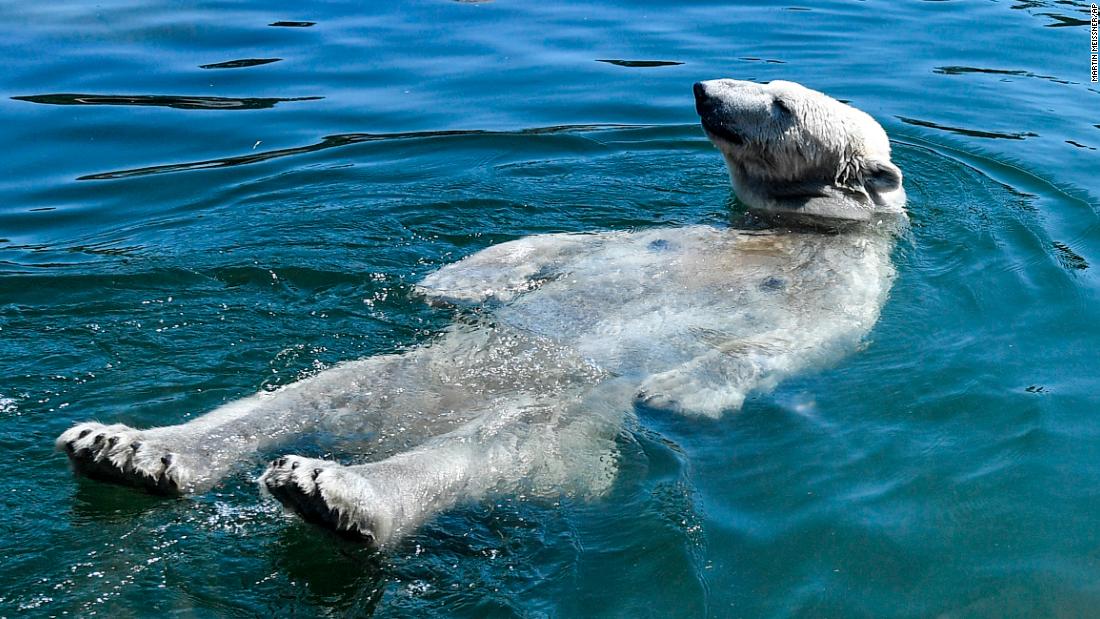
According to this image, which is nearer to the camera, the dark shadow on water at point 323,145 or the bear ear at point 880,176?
the bear ear at point 880,176

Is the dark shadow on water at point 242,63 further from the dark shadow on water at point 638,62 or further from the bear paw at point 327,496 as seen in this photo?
the bear paw at point 327,496

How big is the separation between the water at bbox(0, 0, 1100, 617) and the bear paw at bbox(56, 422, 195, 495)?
0.10 meters

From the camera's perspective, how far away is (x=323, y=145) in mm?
9594

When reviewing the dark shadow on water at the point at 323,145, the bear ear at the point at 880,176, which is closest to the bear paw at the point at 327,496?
the bear ear at the point at 880,176

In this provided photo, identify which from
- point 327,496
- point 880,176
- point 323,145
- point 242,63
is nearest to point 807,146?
point 880,176

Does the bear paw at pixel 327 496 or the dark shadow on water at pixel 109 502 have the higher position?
the bear paw at pixel 327 496

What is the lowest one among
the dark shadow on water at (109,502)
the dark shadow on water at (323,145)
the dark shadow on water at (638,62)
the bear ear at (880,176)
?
the dark shadow on water at (109,502)

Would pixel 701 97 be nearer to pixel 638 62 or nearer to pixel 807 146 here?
pixel 807 146

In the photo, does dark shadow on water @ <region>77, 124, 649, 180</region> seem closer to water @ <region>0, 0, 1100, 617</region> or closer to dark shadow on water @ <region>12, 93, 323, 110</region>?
water @ <region>0, 0, 1100, 617</region>

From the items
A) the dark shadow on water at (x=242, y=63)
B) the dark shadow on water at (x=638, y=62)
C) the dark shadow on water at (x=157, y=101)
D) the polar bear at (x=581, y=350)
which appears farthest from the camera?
the dark shadow on water at (x=638, y=62)

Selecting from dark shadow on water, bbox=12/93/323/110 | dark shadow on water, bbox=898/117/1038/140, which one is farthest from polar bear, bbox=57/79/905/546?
dark shadow on water, bbox=12/93/323/110

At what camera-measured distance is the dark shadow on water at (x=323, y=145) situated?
8.94 m

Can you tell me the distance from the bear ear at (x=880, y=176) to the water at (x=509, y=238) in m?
0.41

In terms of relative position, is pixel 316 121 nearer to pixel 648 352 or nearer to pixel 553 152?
pixel 553 152
